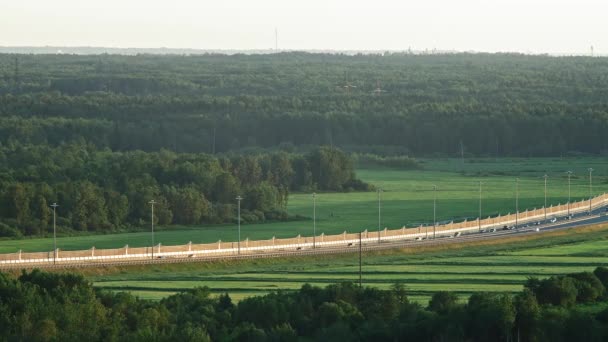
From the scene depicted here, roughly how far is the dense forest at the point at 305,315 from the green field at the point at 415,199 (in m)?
26.4

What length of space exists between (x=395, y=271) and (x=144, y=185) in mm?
33035

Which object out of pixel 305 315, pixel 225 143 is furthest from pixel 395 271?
pixel 225 143

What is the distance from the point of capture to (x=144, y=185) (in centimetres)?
9856

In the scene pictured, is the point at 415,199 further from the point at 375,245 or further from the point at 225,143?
the point at 225,143

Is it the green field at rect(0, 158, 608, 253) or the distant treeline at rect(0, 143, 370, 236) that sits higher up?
the distant treeline at rect(0, 143, 370, 236)

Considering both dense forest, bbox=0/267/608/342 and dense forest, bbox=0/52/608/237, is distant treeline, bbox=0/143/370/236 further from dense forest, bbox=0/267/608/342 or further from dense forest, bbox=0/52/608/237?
dense forest, bbox=0/267/608/342

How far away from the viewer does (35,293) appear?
49656mm

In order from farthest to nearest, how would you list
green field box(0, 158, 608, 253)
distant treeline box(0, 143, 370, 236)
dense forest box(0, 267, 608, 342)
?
distant treeline box(0, 143, 370, 236)
green field box(0, 158, 608, 253)
dense forest box(0, 267, 608, 342)

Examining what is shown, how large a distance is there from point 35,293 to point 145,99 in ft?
427

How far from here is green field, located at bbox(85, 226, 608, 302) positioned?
202ft

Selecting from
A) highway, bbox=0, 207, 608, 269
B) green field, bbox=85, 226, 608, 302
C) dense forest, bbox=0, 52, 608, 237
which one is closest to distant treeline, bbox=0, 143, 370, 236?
dense forest, bbox=0, 52, 608, 237

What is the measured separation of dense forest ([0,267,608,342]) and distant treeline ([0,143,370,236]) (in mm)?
34493

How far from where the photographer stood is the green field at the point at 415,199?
279 feet

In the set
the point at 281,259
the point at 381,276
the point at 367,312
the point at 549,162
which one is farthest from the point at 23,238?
the point at 549,162
